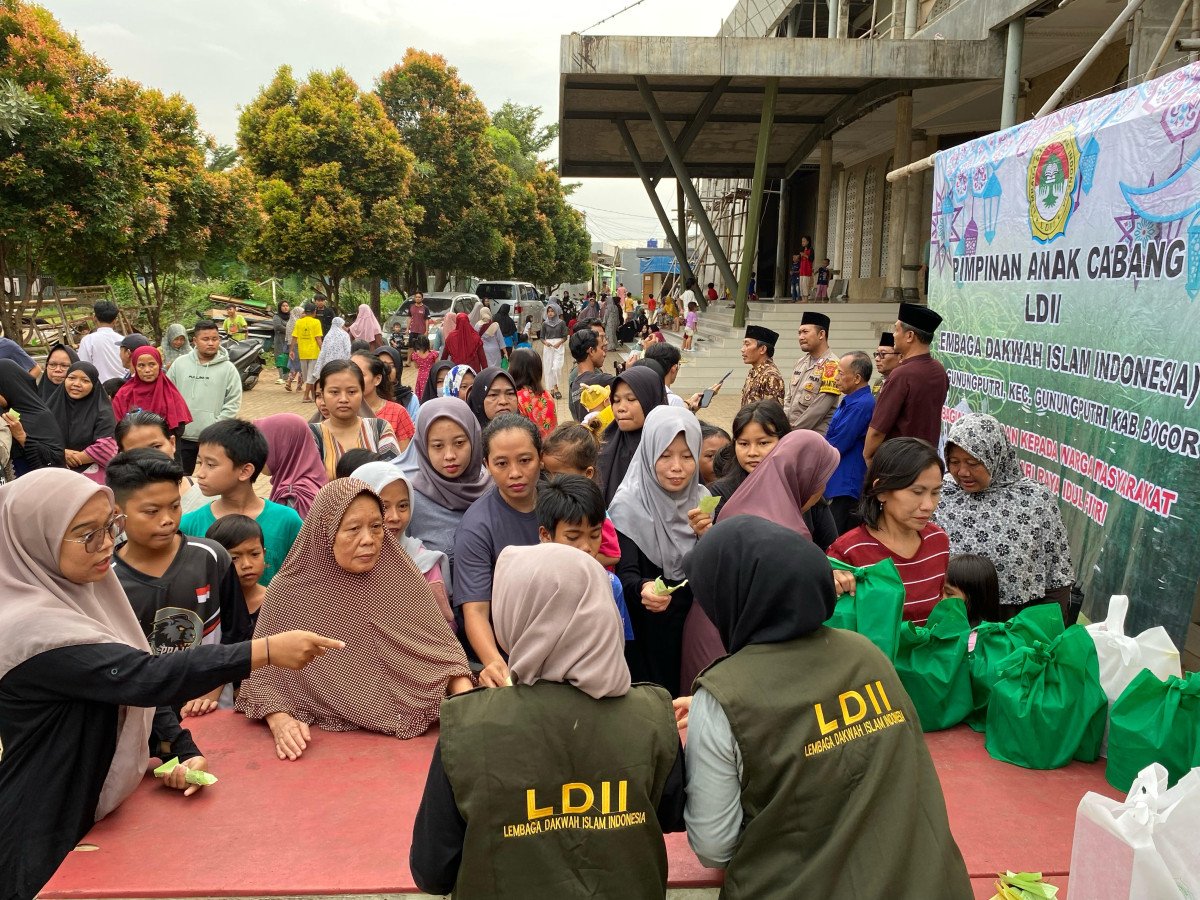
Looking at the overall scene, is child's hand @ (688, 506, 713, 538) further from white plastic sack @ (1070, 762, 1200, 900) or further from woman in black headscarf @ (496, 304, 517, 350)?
woman in black headscarf @ (496, 304, 517, 350)

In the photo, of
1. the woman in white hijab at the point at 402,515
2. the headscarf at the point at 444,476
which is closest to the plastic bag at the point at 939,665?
the woman in white hijab at the point at 402,515

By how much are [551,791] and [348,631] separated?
118 centimetres

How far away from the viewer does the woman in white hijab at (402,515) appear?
3.16 meters

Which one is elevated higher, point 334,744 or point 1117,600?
point 1117,600

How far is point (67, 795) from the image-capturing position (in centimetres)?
200

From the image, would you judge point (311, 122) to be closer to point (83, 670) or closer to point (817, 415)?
point (817, 415)

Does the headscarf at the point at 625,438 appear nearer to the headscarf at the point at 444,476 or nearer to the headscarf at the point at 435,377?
the headscarf at the point at 444,476

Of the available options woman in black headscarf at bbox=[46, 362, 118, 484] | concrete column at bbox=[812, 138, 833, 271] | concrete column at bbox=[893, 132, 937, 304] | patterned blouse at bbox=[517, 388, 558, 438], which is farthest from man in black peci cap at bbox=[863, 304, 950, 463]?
concrete column at bbox=[812, 138, 833, 271]

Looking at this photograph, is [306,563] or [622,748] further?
[306,563]

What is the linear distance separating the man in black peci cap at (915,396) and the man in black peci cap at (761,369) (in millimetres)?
959

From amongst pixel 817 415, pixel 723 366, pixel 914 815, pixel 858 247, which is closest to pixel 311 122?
pixel 723 366

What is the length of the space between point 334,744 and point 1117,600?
2322 mm

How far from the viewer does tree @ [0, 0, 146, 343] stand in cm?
1141

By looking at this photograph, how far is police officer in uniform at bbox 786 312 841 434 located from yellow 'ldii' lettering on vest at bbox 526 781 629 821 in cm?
425
